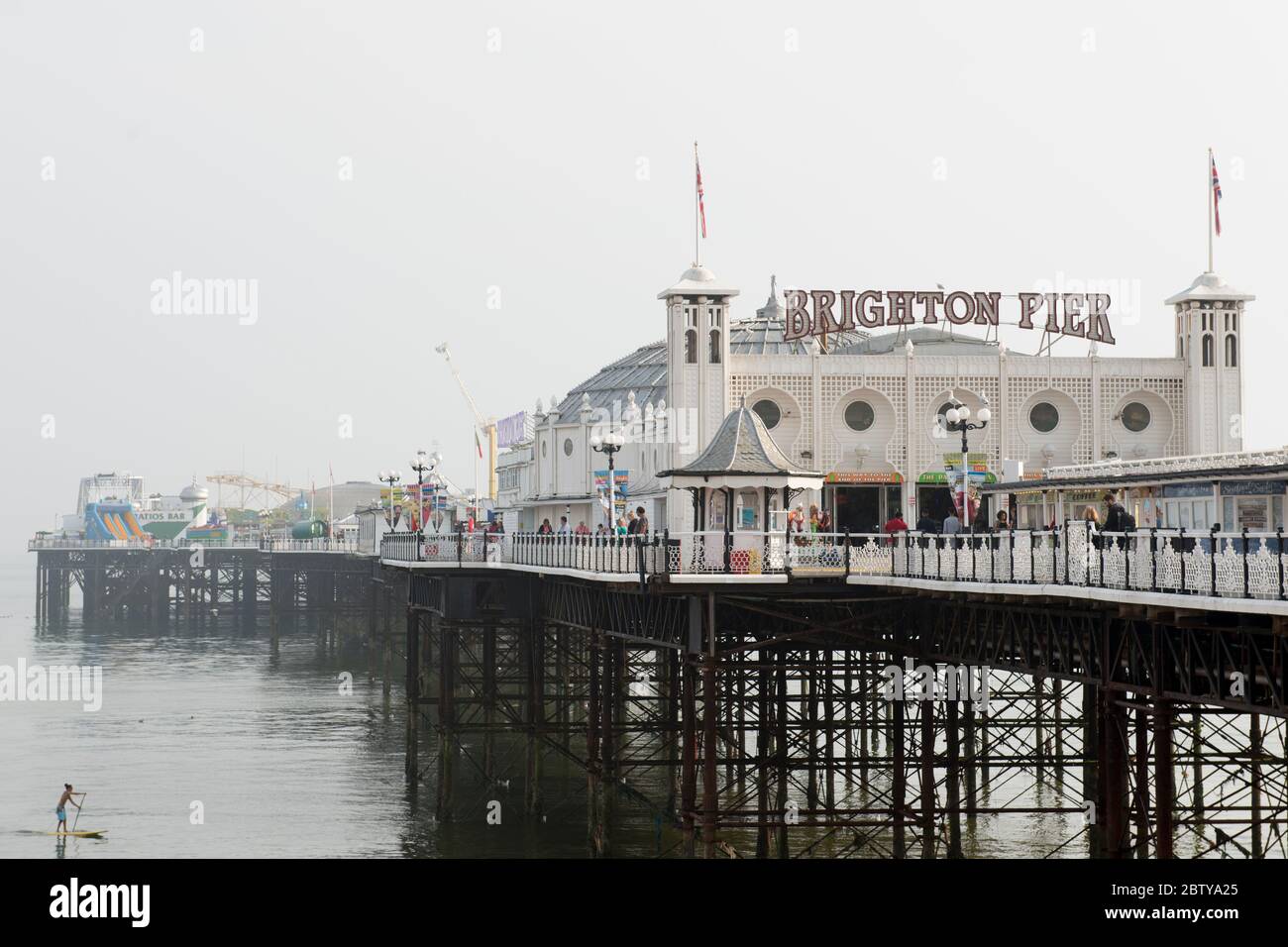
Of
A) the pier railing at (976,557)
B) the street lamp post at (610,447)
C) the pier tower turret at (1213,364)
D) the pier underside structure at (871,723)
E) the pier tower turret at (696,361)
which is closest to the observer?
→ the pier railing at (976,557)

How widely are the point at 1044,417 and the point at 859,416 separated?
18.8 feet

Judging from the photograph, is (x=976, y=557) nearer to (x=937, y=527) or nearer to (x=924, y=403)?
(x=937, y=527)

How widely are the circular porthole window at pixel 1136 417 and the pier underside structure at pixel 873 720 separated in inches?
387

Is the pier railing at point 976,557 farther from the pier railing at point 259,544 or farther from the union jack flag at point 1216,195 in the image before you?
the pier railing at point 259,544

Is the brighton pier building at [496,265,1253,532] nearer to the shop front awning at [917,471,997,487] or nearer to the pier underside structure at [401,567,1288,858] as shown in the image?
the shop front awning at [917,471,997,487]

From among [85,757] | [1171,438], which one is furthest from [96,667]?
[1171,438]

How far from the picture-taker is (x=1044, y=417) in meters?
54.8

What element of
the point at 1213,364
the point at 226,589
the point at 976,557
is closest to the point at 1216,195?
the point at 1213,364

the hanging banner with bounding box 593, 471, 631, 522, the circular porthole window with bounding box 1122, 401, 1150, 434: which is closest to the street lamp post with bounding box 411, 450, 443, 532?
the hanging banner with bounding box 593, 471, 631, 522

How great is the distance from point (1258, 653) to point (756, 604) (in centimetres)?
1540

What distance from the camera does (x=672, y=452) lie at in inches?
2100

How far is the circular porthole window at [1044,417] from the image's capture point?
180 feet

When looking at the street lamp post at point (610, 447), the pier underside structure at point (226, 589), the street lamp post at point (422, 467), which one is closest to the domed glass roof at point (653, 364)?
the street lamp post at point (422, 467)
